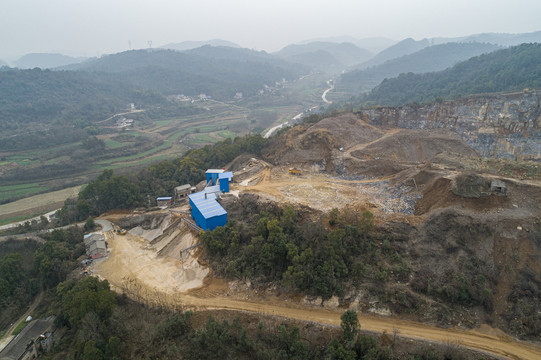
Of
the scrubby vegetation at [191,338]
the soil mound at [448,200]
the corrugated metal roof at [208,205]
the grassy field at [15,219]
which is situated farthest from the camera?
the grassy field at [15,219]

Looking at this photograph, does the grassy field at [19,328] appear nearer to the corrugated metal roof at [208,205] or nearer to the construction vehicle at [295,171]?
the corrugated metal roof at [208,205]

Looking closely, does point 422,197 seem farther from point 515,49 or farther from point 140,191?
point 515,49

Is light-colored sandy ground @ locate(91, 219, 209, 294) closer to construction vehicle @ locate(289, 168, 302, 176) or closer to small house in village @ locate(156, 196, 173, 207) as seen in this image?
small house in village @ locate(156, 196, 173, 207)

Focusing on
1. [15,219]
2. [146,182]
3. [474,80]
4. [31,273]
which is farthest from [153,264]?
[474,80]

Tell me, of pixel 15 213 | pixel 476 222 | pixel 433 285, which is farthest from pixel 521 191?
pixel 15 213

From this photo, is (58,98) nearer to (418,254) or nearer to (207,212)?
(207,212)

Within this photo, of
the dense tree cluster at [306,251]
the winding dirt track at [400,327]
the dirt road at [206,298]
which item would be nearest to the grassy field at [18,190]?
the dirt road at [206,298]
